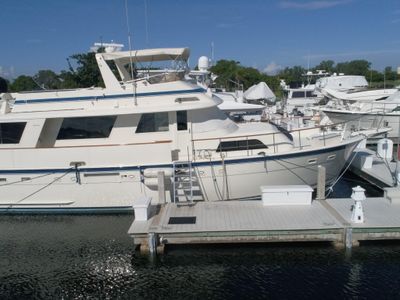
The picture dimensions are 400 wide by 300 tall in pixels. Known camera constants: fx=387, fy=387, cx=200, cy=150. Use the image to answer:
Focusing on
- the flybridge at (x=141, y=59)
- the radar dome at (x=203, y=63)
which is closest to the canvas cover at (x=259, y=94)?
the radar dome at (x=203, y=63)

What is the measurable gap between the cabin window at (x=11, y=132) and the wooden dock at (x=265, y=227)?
16.5 ft

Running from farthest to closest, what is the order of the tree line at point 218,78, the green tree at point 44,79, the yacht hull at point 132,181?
the tree line at point 218,78 → the green tree at point 44,79 → the yacht hull at point 132,181

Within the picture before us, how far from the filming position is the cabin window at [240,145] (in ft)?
38.1

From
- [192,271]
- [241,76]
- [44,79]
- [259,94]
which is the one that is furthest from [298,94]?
[192,271]

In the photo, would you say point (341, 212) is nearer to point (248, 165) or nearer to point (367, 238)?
point (367, 238)

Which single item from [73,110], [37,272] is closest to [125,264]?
[37,272]

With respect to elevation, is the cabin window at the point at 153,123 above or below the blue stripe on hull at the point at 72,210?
above

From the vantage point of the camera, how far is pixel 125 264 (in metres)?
9.14

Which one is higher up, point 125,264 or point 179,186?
point 179,186

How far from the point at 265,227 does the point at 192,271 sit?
2.03 m

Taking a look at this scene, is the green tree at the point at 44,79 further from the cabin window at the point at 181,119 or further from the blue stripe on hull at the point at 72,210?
the cabin window at the point at 181,119

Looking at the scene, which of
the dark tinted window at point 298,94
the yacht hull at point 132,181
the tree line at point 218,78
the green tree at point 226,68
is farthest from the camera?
the green tree at point 226,68

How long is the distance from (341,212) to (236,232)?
301 cm

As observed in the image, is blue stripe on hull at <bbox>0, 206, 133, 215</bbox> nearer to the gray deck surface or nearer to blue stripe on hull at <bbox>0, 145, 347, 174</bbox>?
blue stripe on hull at <bbox>0, 145, 347, 174</bbox>
